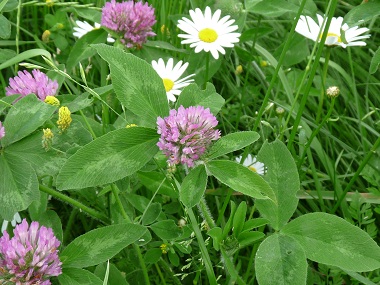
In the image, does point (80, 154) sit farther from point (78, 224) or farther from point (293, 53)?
point (293, 53)

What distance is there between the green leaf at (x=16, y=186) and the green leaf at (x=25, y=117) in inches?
1.6

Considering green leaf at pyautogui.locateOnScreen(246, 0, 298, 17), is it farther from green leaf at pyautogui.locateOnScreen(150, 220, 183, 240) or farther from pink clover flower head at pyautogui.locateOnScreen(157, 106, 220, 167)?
pink clover flower head at pyautogui.locateOnScreen(157, 106, 220, 167)

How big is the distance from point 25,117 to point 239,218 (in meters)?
0.39

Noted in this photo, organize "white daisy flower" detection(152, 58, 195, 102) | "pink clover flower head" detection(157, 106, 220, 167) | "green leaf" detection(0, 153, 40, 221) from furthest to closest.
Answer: "white daisy flower" detection(152, 58, 195, 102) → "green leaf" detection(0, 153, 40, 221) → "pink clover flower head" detection(157, 106, 220, 167)

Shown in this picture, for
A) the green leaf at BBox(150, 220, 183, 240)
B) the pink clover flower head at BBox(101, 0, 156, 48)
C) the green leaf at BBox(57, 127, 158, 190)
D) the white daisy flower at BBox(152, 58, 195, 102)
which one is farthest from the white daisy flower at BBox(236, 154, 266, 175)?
the green leaf at BBox(57, 127, 158, 190)

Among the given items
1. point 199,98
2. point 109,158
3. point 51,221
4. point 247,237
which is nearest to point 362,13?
point 199,98

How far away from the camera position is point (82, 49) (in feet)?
5.65

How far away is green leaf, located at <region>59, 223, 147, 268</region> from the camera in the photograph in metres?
1.04

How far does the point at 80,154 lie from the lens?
0.96 meters

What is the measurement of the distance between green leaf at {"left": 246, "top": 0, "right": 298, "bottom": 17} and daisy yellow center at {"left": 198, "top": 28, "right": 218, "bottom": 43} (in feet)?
0.38

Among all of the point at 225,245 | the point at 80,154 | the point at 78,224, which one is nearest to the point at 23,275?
the point at 80,154

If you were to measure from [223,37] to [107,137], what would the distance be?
73cm

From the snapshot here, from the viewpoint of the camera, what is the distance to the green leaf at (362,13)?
4.23ft

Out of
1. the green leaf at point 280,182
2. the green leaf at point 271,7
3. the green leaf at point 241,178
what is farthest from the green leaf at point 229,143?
the green leaf at point 271,7
